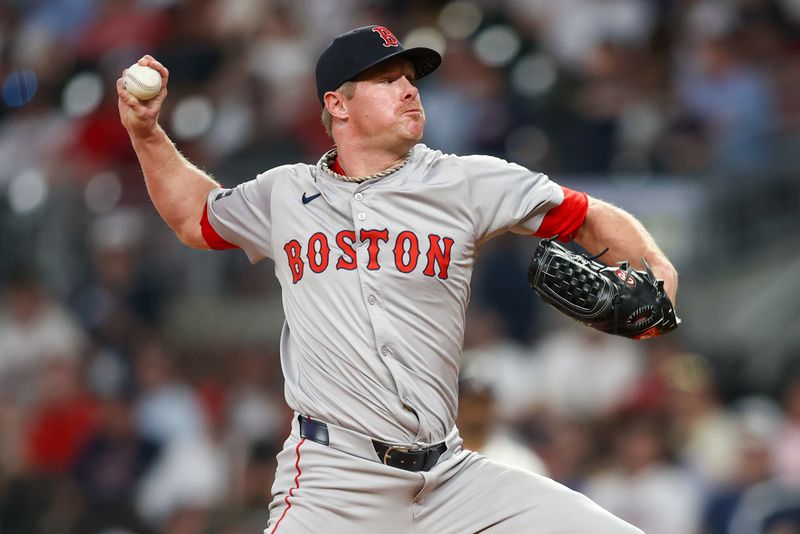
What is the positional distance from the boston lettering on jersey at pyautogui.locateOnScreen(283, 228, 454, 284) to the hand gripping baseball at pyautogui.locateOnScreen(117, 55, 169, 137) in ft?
2.34

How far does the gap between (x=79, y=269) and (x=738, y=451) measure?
14.8 feet

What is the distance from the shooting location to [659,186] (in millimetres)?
8188

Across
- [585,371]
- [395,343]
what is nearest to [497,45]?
[585,371]

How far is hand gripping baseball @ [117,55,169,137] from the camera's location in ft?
13.9

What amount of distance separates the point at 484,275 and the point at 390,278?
4440 millimetres

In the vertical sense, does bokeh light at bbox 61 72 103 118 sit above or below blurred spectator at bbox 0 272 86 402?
above

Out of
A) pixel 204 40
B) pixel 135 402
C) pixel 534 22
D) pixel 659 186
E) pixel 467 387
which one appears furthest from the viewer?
pixel 204 40

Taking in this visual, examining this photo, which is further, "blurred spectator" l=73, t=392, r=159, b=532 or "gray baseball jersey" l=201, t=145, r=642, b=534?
"blurred spectator" l=73, t=392, r=159, b=532

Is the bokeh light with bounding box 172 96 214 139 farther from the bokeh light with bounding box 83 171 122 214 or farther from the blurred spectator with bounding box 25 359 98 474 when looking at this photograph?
the blurred spectator with bounding box 25 359 98 474

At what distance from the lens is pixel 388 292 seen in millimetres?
3904

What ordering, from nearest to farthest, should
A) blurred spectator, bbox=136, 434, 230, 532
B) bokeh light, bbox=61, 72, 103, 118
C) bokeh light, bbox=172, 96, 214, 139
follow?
blurred spectator, bbox=136, 434, 230, 532
bokeh light, bbox=172, 96, 214, 139
bokeh light, bbox=61, 72, 103, 118

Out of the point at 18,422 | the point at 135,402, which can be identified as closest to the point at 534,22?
the point at 135,402

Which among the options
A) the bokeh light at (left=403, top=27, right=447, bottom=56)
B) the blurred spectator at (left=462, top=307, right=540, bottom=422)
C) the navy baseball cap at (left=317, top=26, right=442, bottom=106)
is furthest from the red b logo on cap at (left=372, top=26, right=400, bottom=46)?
the bokeh light at (left=403, top=27, right=447, bottom=56)

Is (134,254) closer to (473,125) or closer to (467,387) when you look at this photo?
(473,125)
